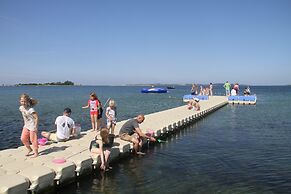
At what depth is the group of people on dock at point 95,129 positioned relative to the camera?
27.3 ft

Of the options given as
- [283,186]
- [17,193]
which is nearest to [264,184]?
[283,186]

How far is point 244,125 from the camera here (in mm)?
19719

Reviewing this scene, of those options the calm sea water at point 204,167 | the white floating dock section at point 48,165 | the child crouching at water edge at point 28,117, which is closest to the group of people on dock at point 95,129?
the child crouching at water edge at point 28,117

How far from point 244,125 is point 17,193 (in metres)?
16.7

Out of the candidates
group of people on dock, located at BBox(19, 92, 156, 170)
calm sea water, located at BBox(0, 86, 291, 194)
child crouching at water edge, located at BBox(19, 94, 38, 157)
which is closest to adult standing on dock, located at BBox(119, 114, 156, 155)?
group of people on dock, located at BBox(19, 92, 156, 170)

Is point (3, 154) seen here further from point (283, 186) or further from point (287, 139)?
point (287, 139)

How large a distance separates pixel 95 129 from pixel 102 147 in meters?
4.77

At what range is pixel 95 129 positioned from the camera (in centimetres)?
1378

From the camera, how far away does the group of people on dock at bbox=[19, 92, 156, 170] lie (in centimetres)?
831

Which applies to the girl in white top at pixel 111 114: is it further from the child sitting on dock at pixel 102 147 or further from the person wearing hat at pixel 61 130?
the child sitting on dock at pixel 102 147

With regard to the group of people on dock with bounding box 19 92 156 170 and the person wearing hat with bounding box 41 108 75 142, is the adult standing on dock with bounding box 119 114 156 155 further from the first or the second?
the person wearing hat with bounding box 41 108 75 142

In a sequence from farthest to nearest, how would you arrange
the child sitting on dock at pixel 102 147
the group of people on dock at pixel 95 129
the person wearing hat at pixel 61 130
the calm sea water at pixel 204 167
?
the person wearing hat at pixel 61 130
the child sitting on dock at pixel 102 147
the group of people on dock at pixel 95 129
the calm sea water at pixel 204 167

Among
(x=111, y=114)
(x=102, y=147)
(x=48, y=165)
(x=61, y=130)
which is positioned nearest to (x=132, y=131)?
(x=111, y=114)

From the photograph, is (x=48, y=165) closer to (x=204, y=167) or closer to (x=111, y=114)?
(x=111, y=114)
